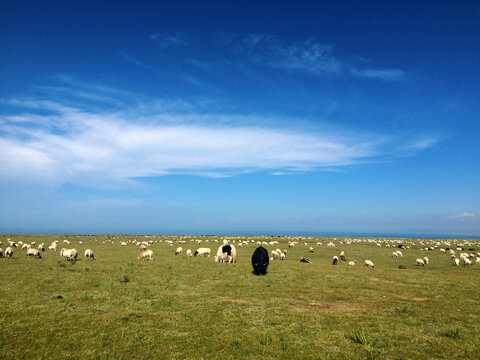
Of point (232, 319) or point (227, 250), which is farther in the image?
point (227, 250)

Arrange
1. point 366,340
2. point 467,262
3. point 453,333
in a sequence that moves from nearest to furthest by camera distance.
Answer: point 366,340 < point 453,333 < point 467,262

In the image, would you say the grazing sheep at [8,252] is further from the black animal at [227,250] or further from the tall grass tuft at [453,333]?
the tall grass tuft at [453,333]

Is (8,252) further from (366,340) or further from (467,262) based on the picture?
(467,262)

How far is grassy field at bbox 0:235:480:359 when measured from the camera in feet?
28.2

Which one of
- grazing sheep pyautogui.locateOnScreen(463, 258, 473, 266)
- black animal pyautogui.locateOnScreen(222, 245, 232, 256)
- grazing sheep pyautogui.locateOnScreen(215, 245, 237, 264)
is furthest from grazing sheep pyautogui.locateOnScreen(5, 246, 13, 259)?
grazing sheep pyautogui.locateOnScreen(463, 258, 473, 266)

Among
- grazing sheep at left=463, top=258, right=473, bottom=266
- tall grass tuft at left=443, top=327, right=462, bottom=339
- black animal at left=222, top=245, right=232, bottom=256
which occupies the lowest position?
grazing sheep at left=463, top=258, right=473, bottom=266

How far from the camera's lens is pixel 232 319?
1138 cm

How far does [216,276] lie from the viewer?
21.3m

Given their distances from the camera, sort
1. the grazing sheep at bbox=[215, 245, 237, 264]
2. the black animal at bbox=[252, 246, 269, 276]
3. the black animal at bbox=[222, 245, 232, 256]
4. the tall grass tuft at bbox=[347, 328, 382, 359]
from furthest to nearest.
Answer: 1. the black animal at bbox=[222, 245, 232, 256]
2. the grazing sheep at bbox=[215, 245, 237, 264]
3. the black animal at bbox=[252, 246, 269, 276]
4. the tall grass tuft at bbox=[347, 328, 382, 359]

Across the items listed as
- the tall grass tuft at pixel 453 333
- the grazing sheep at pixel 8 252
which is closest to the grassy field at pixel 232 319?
the tall grass tuft at pixel 453 333

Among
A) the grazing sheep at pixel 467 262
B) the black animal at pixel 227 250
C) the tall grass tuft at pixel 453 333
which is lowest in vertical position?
the grazing sheep at pixel 467 262

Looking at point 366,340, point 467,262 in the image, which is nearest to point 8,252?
point 366,340

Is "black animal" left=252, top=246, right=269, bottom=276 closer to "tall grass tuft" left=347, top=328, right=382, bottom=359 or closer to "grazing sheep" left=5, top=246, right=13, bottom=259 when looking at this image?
"tall grass tuft" left=347, top=328, right=382, bottom=359

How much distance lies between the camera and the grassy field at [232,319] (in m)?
8.59
